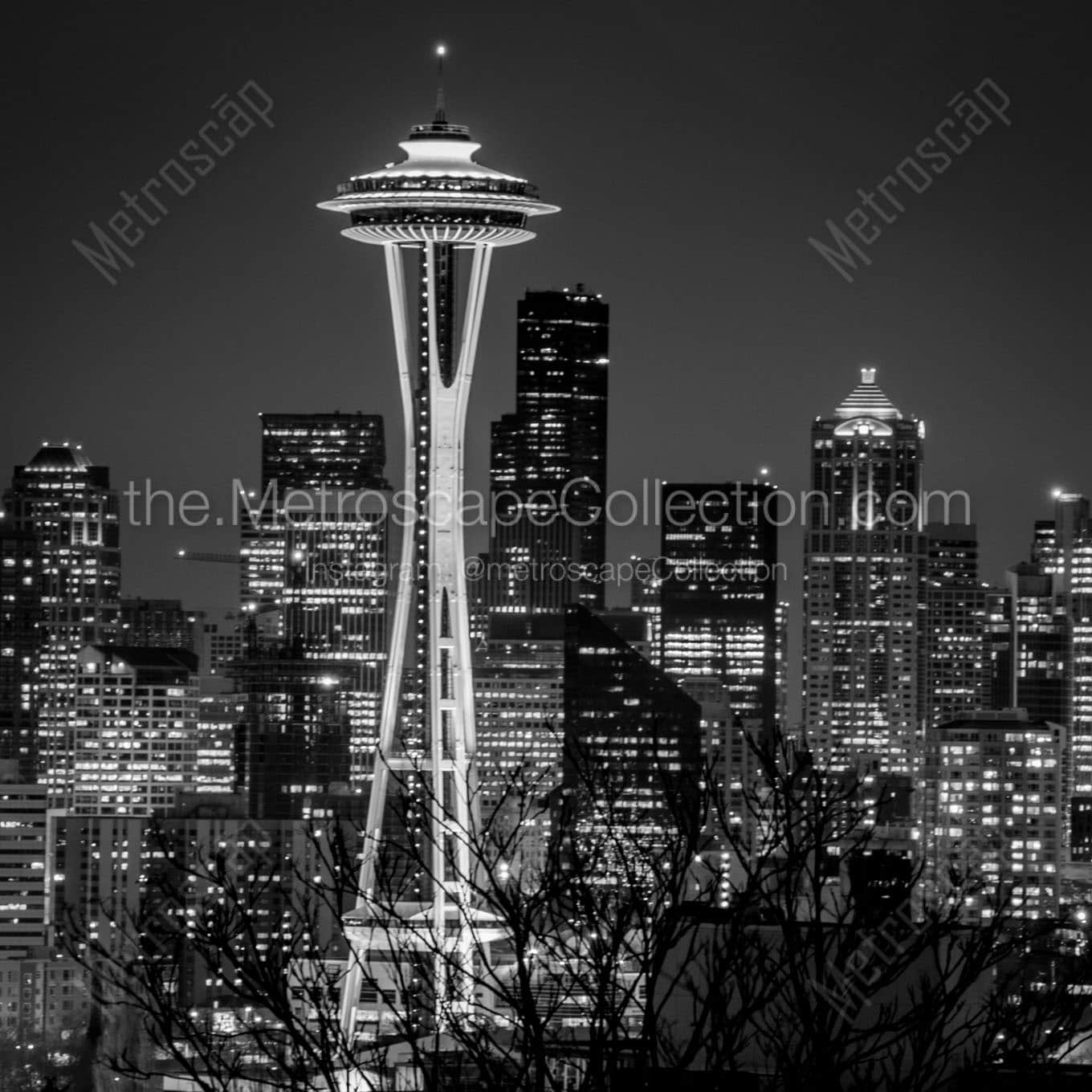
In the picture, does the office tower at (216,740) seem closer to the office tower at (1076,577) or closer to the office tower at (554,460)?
the office tower at (554,460)

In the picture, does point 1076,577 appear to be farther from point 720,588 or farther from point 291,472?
point 291,472

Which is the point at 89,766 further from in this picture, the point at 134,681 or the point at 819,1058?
the point at 819,1058

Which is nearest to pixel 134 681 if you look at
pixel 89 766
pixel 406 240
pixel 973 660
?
pixel 89 766

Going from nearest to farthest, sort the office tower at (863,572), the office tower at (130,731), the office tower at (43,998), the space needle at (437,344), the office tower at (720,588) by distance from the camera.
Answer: the space needle at (437,344)
the office tower at (43,998)
the office tower at (130,731)
the office tower at (863,572)
the office tower at (720,588)

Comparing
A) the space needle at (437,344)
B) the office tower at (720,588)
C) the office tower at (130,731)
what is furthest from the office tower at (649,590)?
the space needle at (437,344)

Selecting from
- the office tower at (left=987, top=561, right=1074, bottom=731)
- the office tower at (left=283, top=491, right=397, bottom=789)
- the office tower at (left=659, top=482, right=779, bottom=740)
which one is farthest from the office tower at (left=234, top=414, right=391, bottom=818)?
the office tower at (left=987, top=561, right=1074, bottom=731)
